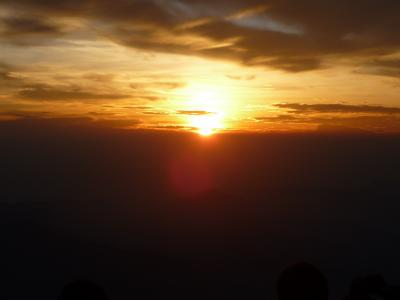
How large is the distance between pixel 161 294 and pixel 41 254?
116ft

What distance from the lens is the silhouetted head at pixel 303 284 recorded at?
9656 mm

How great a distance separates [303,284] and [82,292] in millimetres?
4122

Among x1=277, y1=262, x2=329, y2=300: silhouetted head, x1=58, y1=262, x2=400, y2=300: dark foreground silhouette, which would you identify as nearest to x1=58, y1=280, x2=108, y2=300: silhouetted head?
x1=58, y1=262, x2=400, y2=300: dark foreground silhouette

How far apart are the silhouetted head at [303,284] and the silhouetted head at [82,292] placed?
3498 mm

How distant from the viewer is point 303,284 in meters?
9.70

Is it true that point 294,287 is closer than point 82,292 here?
No

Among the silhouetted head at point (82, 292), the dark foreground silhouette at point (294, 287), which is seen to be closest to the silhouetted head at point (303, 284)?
the dark foreground silhouette at point (294, 287)

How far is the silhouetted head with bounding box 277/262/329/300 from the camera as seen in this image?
9.66 meters

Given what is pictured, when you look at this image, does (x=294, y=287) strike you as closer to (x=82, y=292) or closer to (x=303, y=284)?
(x=303, y=284)

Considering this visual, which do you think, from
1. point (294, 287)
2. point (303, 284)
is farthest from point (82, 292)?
point (303, 284)

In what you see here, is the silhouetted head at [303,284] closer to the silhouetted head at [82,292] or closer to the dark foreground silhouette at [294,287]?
the dark foreground silhouette at [294,287]

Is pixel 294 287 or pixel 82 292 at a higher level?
pixel 294 287

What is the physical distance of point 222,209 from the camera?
16350 cm

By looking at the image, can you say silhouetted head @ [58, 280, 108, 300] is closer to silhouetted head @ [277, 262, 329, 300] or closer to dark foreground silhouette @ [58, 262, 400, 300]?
dark foreground silhouette @ [58, 262, 400, 300]
